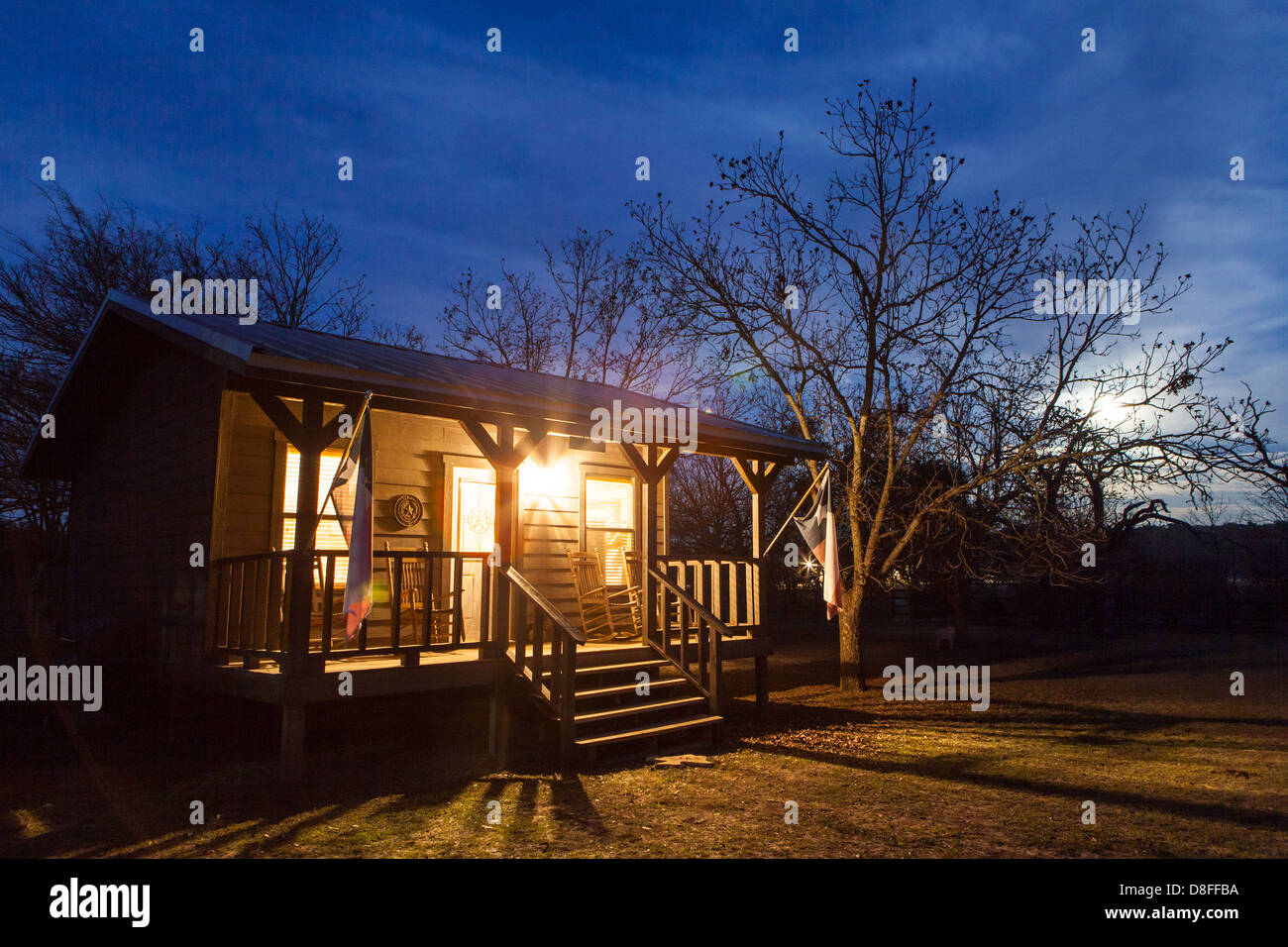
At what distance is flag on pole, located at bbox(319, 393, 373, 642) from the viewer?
5980 millimetres

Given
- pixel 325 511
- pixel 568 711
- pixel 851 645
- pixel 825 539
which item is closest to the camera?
pixel 568 711

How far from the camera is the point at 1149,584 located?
2970cm

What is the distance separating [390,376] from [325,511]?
7.23ft

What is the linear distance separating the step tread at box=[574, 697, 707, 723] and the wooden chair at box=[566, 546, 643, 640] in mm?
1536

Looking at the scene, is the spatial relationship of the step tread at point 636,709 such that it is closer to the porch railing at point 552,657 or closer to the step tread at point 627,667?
the porch railing at point 552,657

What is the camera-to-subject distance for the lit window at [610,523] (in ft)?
35.4

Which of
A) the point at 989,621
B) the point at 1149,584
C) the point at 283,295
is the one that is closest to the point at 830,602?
the point at 283,295

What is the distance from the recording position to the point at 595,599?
397 inches

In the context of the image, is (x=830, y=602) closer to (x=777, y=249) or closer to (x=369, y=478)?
(x=369, y=478)

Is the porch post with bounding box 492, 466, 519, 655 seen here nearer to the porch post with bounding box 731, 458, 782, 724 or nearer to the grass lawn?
the grass lawn

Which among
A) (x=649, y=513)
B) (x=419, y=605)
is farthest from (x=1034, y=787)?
(x=419, y=605)

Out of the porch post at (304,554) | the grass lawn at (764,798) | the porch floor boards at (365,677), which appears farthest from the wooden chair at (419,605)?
the porch post at (304,554)

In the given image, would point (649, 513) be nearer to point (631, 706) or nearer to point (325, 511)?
point (631, 706)

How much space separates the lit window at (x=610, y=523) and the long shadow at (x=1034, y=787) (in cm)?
348
